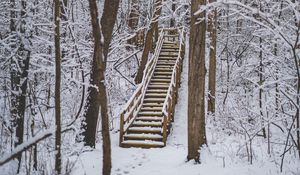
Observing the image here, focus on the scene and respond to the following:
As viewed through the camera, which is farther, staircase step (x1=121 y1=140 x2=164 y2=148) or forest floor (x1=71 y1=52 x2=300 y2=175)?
staircase step (x1=121 y1=140 x2=164 y2=148)

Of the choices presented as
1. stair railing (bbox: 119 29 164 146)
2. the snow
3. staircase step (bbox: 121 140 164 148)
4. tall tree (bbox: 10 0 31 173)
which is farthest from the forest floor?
tall tree (bbox: 10 0 31 173)

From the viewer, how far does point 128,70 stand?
2270 cm

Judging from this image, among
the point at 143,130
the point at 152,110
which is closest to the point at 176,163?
the point at 143,130

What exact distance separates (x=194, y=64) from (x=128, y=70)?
14516 millimetres

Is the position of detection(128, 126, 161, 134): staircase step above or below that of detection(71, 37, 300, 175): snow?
above

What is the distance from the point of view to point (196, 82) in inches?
333

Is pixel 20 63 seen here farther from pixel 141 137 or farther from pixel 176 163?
pixel 176 163

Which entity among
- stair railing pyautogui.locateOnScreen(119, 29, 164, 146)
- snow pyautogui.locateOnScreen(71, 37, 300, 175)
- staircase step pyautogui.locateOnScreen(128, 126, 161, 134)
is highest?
stair railing pyautogui.locateOnScreen(119, 29, 164, 146)

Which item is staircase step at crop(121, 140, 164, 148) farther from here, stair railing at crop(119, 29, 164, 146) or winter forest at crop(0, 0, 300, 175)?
stair railing at crop(119, 29, 164, 146)

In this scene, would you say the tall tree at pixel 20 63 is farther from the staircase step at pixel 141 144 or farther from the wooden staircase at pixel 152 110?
the staircase step at pixel 141 144

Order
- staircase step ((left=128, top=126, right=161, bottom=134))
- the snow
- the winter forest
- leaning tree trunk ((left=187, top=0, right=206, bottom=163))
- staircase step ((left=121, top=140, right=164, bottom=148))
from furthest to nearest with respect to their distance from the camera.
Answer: staircase step ((left=128, top=126, right=161, bottom=134))
staircase step ((left=121, top=140, right=164, bottom=148))
leaning tree trunk ((left=187, top=0, right=206, bottom=163))
the snow
the winter forest

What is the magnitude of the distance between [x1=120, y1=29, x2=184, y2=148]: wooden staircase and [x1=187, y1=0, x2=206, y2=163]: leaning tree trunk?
301cm

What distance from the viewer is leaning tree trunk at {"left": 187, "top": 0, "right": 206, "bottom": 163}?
830 cm

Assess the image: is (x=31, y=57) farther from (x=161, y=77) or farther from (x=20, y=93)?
(x=161, y=77)
